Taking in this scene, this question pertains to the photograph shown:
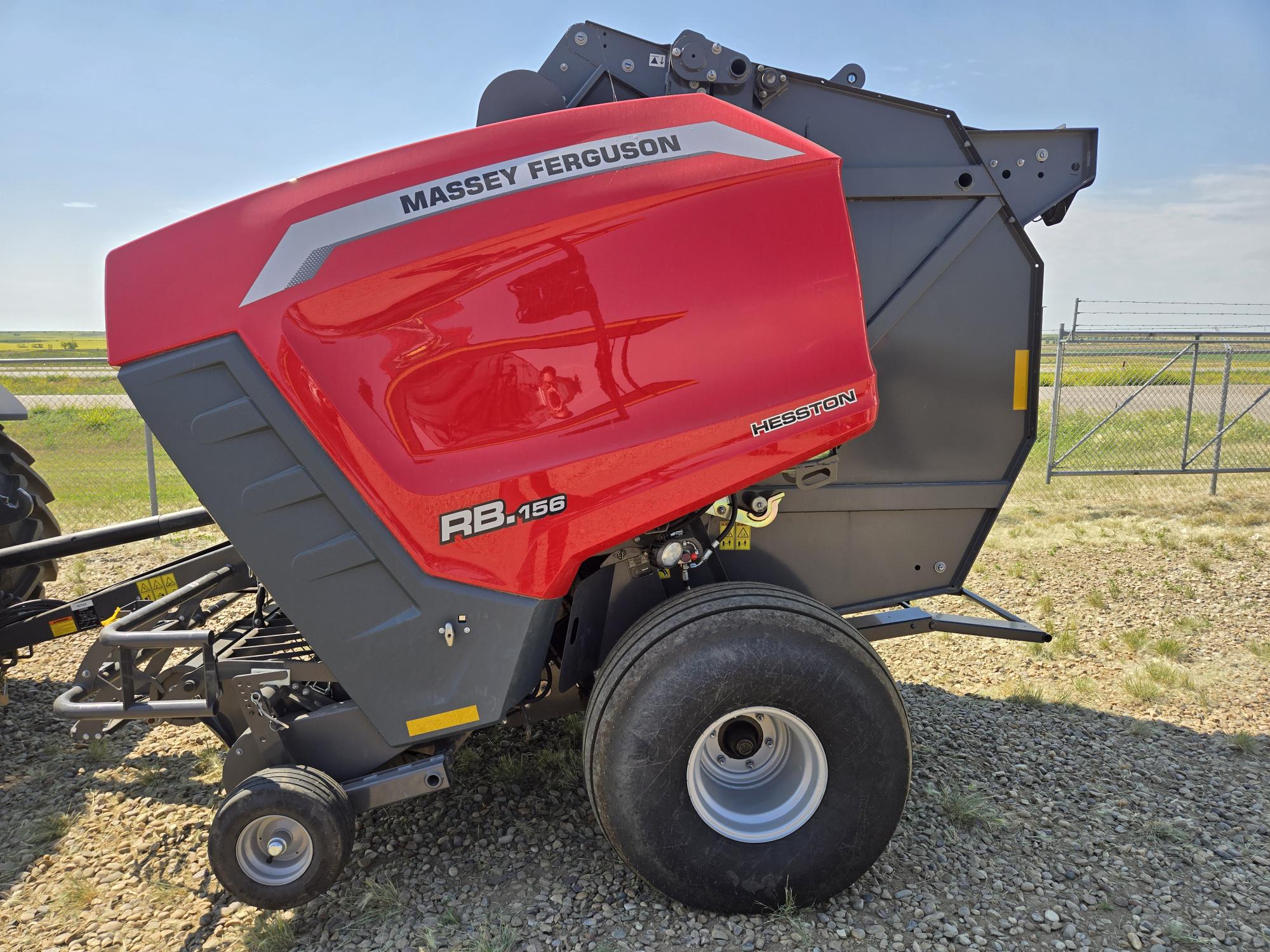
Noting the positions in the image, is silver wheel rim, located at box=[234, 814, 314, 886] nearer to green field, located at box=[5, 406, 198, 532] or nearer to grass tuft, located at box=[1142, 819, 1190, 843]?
grass tuft, located at box=[1142, 819, 1190, 843]

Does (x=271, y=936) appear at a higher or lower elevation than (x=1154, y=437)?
higher

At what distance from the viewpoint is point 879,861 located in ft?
9.68

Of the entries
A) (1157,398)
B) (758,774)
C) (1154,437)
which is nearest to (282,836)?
(758,774)

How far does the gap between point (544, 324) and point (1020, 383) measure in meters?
2.16

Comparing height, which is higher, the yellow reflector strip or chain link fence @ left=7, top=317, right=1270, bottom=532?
the yellow reflector strip

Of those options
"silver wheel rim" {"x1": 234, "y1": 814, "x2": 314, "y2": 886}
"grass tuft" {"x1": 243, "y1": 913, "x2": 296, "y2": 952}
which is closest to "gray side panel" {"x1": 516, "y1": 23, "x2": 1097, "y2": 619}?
"silver wheel rim" {"x1": 234, "y1": 814, "x2": 314, "y2": 886}

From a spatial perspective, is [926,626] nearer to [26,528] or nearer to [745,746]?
[745,746]

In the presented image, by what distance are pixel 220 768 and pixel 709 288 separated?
129 inches

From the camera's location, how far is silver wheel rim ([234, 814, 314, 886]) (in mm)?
2572

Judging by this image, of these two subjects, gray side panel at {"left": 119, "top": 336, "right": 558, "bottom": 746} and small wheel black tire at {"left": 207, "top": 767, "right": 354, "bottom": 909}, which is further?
small wheel black tire at {"left": 207, "top": 767, "right": 354, "bottom": 909}

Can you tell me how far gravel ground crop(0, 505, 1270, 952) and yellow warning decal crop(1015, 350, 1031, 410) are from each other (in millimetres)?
1679

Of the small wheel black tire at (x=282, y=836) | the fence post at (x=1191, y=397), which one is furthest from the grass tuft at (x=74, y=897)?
the fence post at (x=1191, y=397)

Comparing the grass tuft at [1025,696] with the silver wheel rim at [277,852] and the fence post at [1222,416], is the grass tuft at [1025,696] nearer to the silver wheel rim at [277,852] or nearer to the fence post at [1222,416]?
the silver wheel rim at [277,852]

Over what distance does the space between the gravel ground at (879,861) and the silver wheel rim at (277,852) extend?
20 centimetres
